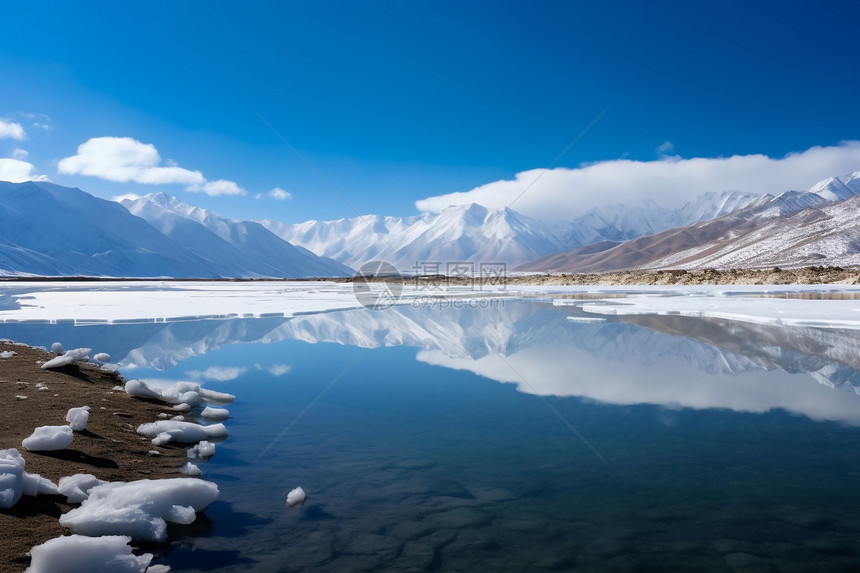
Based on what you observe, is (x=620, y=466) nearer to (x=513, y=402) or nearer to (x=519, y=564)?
(x=519, y=564)

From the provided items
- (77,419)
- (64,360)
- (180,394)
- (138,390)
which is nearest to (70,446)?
(77,419)

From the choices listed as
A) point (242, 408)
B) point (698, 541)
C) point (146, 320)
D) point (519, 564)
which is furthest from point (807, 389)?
point (146, 320)

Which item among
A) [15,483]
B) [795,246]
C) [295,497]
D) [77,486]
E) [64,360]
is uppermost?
[795,246]

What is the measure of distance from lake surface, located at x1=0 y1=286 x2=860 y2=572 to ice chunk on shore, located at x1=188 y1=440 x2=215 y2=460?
18cm

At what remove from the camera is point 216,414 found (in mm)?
7223

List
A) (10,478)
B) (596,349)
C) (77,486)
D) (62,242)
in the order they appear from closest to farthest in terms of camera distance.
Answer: (10,478) → (77,486) → (596,349) → (62,242)


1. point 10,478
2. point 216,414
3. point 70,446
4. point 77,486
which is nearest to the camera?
point 10,478

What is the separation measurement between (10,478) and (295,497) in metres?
2.06

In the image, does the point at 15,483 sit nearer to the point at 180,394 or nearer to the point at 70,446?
the point at 70,446

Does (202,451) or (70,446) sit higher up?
(70,446)

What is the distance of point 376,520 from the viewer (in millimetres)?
4246

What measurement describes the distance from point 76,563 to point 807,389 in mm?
9244

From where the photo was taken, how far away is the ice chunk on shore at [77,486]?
425cm

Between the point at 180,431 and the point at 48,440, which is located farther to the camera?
the point at 180,431
